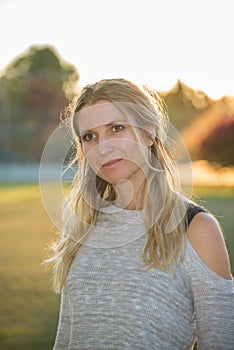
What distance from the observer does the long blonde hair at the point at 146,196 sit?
2.04m

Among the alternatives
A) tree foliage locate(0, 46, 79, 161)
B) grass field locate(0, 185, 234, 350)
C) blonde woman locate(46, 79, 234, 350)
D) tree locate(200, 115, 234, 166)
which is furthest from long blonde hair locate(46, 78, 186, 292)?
tree foliage locate(0, 46, 79, 161)

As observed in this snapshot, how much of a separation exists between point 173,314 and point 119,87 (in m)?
0.71

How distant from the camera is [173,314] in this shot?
6.63 ft

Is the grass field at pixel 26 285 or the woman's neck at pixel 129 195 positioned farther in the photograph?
the grass field at pixel 26 285

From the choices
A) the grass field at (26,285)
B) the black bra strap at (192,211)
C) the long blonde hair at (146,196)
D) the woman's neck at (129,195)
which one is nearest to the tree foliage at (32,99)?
the grass field at (26,285)

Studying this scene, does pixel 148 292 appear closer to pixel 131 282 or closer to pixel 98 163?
pixel 131 282

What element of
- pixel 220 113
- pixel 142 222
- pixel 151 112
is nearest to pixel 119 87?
pixel 151 112

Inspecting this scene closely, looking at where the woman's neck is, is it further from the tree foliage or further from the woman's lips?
the tree foliage

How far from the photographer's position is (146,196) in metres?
2.21

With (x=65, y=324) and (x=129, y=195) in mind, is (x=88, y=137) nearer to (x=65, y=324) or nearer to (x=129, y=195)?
(x=129, y=195)

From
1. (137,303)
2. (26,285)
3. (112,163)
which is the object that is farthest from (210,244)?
(26,285)

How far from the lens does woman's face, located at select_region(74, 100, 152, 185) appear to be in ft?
7.08

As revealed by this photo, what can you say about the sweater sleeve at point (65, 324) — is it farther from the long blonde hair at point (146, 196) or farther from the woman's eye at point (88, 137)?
the woman's eye at point (88, 137)

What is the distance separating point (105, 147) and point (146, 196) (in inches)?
8.0
